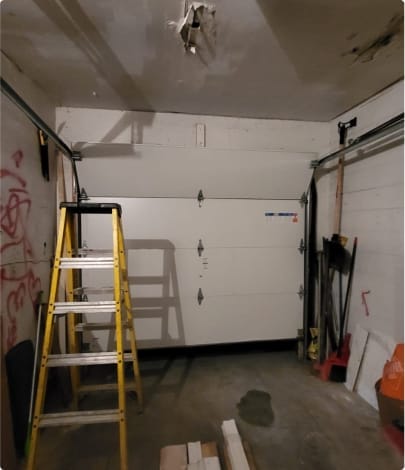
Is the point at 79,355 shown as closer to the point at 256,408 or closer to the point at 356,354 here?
the point at 256,408

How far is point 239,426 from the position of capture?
1.81m

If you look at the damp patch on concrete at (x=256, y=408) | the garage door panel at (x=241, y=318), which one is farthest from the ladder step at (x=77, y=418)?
the garage door panel at (x=241, y=318)

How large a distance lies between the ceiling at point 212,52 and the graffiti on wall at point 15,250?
0.74 m

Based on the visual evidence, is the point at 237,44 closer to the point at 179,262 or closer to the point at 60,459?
the point at 179,262

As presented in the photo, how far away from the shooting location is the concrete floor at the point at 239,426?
1.56 meters

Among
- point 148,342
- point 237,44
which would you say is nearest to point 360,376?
point 148,342

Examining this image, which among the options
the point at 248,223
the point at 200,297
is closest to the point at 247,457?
the point at 200,297

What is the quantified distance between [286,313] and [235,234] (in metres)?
1.01

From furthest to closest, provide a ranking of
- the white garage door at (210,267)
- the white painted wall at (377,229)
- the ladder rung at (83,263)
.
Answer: the white garage door at (210,267)
the white painted wall at (377,229)
the ladder rung at (83,263)

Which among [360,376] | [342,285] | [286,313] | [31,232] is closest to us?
[31,232]

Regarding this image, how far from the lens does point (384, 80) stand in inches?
77.9

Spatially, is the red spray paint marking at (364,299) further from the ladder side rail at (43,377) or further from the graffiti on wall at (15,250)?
the graffiti on wall at (15,250)

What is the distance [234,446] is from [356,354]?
136 centimetres

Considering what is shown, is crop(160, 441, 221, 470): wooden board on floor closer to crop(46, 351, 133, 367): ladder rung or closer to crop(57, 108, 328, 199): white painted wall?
crop(46, 351, 133, 367): ladder rung
